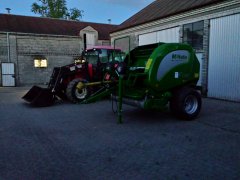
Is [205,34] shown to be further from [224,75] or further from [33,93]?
[33,93]

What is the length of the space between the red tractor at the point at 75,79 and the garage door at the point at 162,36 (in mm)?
3261

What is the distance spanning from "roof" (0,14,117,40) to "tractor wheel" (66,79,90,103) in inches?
540

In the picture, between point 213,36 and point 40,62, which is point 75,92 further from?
point 40,62

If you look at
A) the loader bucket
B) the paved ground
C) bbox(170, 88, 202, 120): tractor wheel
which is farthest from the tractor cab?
bbox(170, 88, 202, 120): tractor wheel

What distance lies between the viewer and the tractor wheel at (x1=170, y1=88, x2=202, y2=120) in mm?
6473

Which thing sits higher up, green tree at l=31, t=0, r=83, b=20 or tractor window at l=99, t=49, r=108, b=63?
green tree at l=31, t=0, r=83, b=20

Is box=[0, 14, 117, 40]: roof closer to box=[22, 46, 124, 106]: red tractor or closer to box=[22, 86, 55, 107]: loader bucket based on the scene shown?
box=[22, 46, 124, 106]: red tractor

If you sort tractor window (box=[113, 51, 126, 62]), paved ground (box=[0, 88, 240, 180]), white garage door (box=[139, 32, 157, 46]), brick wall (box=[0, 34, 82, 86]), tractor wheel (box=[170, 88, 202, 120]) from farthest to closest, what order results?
1. brick wall (box=[0, 34, 82, 86])
2. white garage door (box=[139, 32, 157, 46])
3. tractor window (box=[113, 51, 126, 62])
4. tractor wheel (box=[170, 88, 202, 120])
5. paved ground (box=[0, 88, 240, 180])

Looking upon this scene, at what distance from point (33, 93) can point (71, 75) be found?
1.69 meters

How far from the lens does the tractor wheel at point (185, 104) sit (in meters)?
6.47

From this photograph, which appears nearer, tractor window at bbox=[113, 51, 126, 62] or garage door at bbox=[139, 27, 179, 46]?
tractor window at bbox=[113, 51, 126, 62]

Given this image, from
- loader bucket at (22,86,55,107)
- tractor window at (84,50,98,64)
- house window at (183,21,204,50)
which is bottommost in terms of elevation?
loader bucket at (22,86,55,107)

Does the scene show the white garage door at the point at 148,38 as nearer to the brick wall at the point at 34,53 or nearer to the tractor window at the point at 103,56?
the tractor window at the point at 103,56

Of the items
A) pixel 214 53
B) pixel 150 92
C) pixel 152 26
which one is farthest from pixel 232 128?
pixel 152 26
